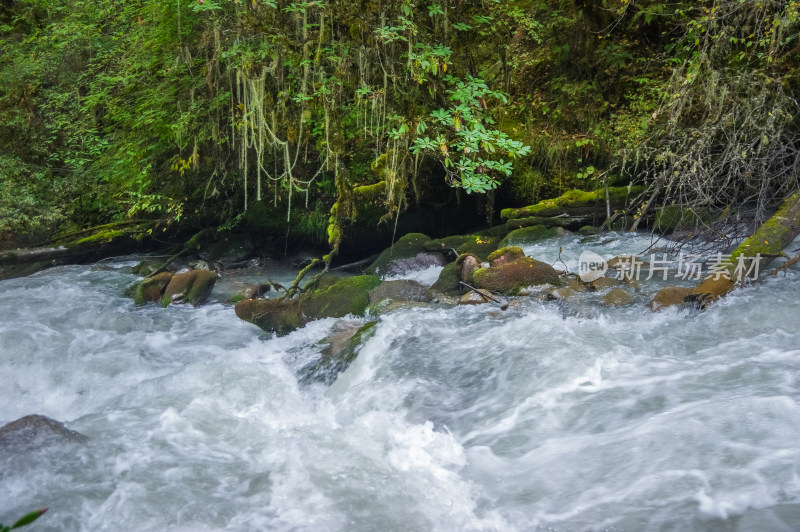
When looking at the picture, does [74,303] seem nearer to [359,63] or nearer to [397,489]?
[359,63]

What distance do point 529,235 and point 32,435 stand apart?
22.6ft

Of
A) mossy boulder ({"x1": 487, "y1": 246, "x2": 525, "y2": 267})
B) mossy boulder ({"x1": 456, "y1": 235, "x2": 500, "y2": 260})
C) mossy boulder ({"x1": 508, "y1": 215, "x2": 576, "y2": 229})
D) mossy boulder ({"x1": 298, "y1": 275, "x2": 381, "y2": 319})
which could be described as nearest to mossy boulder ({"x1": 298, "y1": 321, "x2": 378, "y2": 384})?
mossy boulder ({"x1": 298, "y1": 275, "x2": 381, "y2": 319})

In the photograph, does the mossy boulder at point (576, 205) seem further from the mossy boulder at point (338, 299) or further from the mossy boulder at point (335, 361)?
the mossy boulder at point (335, 361)

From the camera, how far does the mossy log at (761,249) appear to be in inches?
211

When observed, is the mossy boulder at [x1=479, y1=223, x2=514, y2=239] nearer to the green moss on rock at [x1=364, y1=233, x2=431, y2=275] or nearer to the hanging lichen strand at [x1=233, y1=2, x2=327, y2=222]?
the green moss on rock at [x1=364, y1=233, x2=431, y2=275]

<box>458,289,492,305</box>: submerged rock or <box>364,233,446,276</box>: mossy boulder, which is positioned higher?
<box>458,289,492,305</box>: submerged rock

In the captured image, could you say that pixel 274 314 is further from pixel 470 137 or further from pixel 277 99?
pixel 470 137

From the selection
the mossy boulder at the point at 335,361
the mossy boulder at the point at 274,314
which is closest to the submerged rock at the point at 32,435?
the mossy boulder at the point at 335,361

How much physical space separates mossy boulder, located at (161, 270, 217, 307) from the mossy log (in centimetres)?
624

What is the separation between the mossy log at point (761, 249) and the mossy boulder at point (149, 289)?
6.95 metres

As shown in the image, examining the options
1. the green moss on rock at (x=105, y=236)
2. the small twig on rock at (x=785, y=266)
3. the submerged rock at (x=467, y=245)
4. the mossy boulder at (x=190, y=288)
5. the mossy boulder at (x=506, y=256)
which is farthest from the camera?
the green moss on rock at (x=105, y=236)

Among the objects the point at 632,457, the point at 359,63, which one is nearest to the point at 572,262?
the point at 359,63

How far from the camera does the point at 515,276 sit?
21.4 ft

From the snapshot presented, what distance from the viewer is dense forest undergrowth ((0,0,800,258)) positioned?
6012 millimetres
